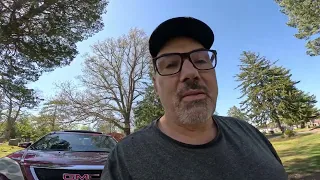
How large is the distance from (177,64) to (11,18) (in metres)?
9.14

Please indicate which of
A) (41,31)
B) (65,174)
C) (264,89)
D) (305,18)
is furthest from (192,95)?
(264,89)

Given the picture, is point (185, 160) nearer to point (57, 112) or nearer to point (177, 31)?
point (177, 31)

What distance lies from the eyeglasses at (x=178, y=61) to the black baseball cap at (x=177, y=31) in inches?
3.6

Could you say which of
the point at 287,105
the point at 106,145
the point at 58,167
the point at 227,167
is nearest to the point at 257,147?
the point at 227,167

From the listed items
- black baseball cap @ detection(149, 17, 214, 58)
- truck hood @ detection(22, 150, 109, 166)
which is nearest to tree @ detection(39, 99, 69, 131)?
truck hood @ detection(22, 150, 109, 166)

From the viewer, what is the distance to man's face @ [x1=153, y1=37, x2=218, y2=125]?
1371 mm

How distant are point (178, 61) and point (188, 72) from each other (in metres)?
0.09

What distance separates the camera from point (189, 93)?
4.53 ft

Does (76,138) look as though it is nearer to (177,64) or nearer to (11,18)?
(177,64)

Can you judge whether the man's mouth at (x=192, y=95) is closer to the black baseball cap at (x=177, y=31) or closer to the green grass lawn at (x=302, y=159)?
the black baseball cap at (x=177, y=31)

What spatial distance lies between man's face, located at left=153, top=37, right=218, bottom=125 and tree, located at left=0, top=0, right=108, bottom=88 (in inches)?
330

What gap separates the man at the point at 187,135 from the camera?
1229 mm

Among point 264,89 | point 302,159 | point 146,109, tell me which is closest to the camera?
point 302,159

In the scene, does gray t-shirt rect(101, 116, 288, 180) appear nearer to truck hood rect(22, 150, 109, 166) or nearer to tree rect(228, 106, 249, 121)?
truck hood rect(22, 150, 109, 166)
